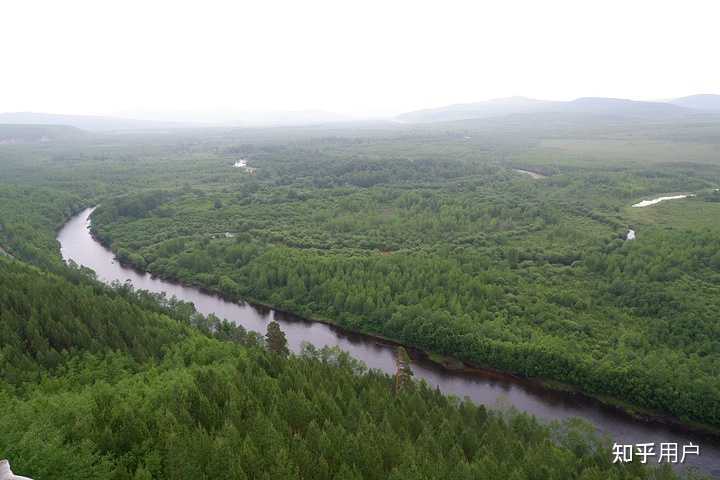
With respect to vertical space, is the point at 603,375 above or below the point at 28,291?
below

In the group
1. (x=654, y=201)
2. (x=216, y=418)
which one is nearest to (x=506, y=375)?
(x=216, y=418)

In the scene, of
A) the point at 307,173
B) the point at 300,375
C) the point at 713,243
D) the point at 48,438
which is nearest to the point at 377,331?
the point at 300,375

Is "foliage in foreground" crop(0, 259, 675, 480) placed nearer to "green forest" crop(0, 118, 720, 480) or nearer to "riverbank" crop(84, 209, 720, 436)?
"green forest" crop(0, 118, 720, 480)

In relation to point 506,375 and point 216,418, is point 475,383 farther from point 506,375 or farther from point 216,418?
point 216,418

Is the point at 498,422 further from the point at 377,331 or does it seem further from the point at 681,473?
the point at 377,331

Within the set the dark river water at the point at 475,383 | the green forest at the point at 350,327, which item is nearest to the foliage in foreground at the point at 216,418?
the green forest at the point at 350,327
